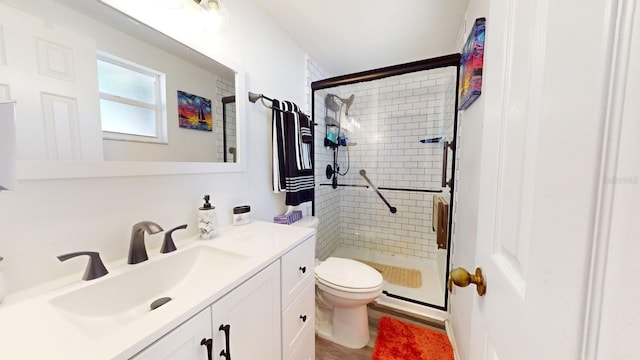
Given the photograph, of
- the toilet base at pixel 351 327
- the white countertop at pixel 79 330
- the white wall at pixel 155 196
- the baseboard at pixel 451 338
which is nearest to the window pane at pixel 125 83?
the white wall at pixel 155 196

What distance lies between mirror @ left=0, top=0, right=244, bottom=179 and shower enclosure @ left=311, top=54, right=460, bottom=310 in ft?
4.32

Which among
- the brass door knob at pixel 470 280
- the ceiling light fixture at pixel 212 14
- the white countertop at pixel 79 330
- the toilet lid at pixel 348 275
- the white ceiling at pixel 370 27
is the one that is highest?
the white ceiling at pixel 370 27

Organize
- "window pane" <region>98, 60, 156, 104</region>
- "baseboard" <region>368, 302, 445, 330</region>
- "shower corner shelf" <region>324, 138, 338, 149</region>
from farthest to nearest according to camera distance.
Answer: "shower corner shelf" <region>324, 138, 338, 149</region>, "baseboard" <region>368, 302, 445, 330</region>, "window pane" <region>98, 60, 156, 104</region>

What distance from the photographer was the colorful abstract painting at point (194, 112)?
3.47 ft

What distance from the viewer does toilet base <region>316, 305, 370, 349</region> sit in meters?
1.52

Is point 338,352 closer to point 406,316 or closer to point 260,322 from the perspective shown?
point 406,316

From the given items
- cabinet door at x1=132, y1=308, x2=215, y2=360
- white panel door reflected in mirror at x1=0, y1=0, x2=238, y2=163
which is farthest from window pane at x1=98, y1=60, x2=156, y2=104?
cabinet door at x1=132, y1=308, x2=215, y2=360

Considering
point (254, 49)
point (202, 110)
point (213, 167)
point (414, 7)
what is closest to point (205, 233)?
point (213, 167)

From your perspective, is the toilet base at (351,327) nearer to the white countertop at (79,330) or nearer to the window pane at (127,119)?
the white countertop at (79,330)

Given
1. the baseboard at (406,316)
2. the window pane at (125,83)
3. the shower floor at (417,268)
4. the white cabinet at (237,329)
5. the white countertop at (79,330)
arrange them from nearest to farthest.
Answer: the white countertop at (79,330)
the white cabinet at (237,329)
the window pane at (125,83)
the baseboard at (406,316)
the shower floor at (417,268)

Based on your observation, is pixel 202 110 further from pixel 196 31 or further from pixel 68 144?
pixel 68 144

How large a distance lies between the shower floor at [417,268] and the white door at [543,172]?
5.23 ft

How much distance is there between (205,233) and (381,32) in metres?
1.81

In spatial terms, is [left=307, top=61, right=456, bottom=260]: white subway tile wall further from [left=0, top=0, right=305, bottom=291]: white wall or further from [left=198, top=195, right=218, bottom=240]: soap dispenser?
[left=198, top=195, right=218, bottom=240]: soap dispenser
